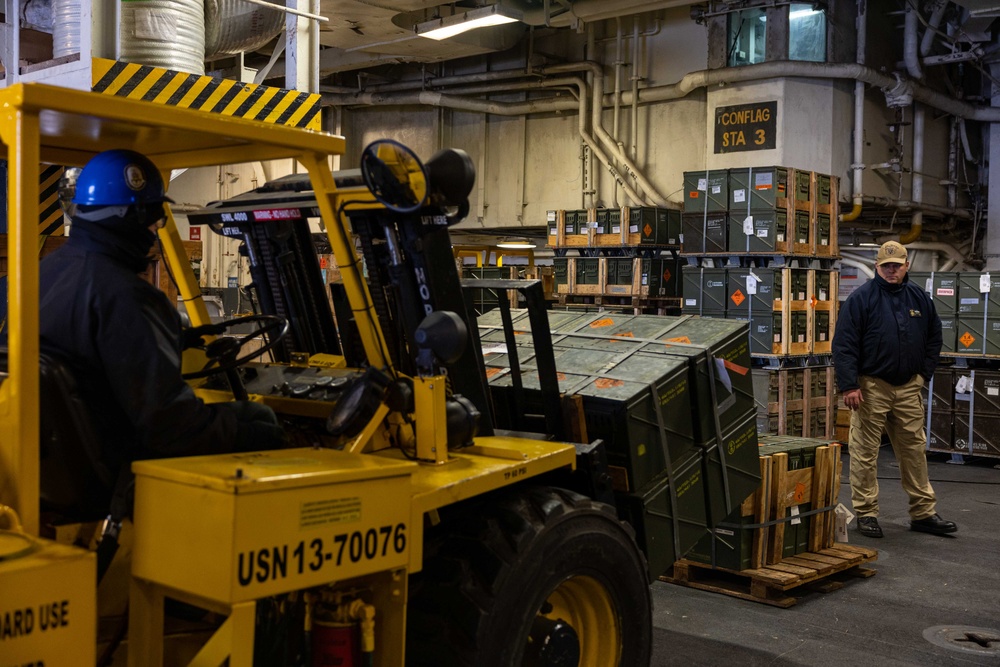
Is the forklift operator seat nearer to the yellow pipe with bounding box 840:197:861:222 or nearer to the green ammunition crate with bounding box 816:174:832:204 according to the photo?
the green ammunition crate with bounding box 816:174:832:204

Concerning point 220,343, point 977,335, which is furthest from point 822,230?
point 220,343

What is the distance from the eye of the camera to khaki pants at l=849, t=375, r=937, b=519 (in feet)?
28.0

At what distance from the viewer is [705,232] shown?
39.0ft

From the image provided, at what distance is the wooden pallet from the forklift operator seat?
4762mm

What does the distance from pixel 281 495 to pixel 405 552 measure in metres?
0.55

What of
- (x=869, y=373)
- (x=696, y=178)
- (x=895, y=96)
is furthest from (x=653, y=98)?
(x=869, y=373)

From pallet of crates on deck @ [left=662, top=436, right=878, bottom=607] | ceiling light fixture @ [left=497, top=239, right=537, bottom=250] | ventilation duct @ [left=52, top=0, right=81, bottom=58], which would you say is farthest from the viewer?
ceiling light fixture @ [left=497, top=239, right=537, bottom=250]

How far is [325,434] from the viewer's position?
3.96 m

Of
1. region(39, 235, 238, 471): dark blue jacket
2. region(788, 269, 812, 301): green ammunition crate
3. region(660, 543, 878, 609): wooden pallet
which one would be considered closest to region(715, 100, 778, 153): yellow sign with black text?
region(788, 269, 812, 301): green ammunition crate

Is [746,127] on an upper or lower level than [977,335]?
upper

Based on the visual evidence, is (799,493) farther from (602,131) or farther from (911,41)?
(911,41)

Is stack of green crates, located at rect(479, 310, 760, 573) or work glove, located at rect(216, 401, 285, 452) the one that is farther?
stack of green crates, located at rect(479, 310, 760, 573)

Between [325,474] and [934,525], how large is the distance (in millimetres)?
7388

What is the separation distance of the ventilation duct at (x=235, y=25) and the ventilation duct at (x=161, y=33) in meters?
0.64
